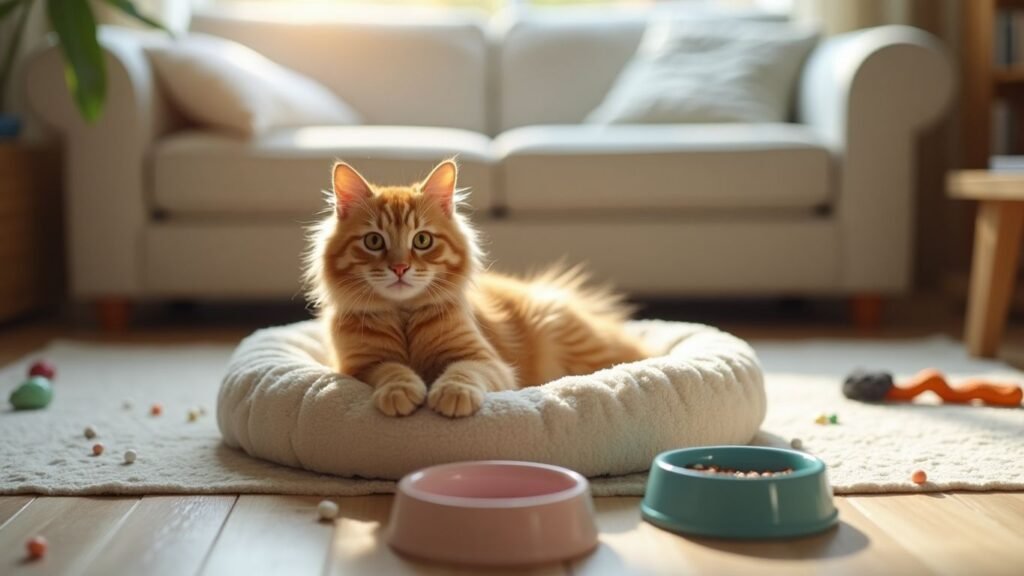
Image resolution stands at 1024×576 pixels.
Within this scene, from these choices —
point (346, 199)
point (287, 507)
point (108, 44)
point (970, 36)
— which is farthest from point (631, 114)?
point (287, 507)

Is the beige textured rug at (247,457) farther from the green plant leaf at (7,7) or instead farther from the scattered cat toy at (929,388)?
the green plant leaf at (7,7)

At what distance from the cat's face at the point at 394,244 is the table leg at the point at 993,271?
1.66 m

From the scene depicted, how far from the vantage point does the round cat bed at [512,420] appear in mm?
1887

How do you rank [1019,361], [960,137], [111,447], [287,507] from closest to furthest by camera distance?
1. [287,507]
2. [111,447]
3. [1019,361]
4. [960,137]

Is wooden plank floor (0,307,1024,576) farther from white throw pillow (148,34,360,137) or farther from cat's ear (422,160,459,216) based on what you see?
white throw pillow (148,34,360,137)

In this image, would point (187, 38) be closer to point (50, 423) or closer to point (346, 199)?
point (50, 423)

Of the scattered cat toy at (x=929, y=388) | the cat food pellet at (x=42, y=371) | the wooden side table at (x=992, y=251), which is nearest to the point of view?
the scattered cat toy at (x=929, y=388)

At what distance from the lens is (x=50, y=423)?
8.03 feet

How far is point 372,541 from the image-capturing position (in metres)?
1.65

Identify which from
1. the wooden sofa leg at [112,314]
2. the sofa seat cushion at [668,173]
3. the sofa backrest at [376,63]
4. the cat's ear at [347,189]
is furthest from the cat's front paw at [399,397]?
the sofa backrest at [376,63]

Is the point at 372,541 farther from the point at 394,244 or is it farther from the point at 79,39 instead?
the point at 79,39

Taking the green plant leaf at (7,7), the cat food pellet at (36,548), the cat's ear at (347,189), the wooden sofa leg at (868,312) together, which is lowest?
the wooden sofa leg at (868,312)

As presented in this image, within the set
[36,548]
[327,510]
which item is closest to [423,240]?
[327,510]

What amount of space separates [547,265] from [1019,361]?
1.40m
